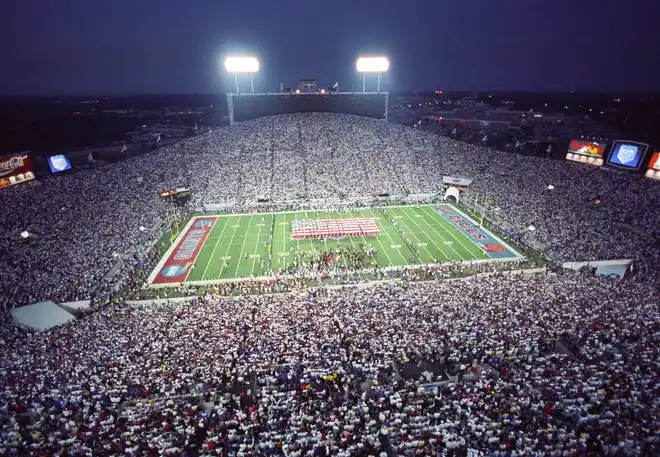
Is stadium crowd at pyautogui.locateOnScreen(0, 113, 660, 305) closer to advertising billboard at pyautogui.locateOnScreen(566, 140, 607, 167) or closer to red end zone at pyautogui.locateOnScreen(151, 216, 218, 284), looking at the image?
advertising billboard at pyautogui.locateOnScreen(566, 140, 607, 167)

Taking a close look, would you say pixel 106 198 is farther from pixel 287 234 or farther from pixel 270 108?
pixel 270 108

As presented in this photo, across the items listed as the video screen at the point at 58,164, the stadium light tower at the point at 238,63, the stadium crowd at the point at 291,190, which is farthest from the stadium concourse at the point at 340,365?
the stadium light tower at the point at 238,63

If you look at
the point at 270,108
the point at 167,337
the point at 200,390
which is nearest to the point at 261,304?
the point at 167,337

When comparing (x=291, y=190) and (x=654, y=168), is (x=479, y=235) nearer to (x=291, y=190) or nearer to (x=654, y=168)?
(x=654, y=168)

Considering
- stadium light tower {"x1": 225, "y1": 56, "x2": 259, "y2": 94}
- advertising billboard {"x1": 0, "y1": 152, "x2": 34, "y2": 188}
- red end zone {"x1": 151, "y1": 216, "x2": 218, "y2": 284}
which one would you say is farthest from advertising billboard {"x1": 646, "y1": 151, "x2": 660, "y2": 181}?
advertising billboard {"x1": 0, "y1": 152, "x2": 34, "y2": 188}

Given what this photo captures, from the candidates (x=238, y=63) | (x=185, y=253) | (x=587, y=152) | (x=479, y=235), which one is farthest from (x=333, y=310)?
(x=238, y=63)

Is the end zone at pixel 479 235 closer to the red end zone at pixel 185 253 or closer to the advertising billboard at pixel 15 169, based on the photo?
the red end zone at pixel 185 253

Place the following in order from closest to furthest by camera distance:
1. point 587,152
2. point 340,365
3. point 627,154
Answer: point 340,365
point 627,154
point 587,152
